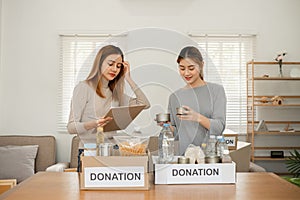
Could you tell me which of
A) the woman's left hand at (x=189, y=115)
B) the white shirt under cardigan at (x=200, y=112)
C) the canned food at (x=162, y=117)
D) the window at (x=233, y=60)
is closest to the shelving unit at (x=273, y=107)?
the window at (x=233, y=60)

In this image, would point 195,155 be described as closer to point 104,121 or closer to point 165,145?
point 165,145

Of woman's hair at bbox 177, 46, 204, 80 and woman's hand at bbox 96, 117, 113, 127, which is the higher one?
woman's hair at bbox 177, 46, 204, 80

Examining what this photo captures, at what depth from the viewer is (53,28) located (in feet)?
16.3

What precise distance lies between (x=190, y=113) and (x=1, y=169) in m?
3.18

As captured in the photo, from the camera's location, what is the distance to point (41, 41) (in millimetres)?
4977

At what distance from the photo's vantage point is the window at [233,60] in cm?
497

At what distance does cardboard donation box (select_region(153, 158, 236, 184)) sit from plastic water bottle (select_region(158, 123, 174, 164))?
43 millimetres

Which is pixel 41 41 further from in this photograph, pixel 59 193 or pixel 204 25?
pixel 59 193

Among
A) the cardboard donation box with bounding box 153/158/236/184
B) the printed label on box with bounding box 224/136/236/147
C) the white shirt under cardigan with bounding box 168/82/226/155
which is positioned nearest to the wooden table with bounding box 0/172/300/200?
the cardboard donation box with bounding box 153/158/236/184

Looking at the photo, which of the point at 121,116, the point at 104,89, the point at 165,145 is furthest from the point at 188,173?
the point at 104,89

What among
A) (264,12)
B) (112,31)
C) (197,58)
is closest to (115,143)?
(197,58)

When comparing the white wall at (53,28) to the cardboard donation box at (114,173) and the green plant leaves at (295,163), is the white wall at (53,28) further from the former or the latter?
the cardboard donation box at (114,173)

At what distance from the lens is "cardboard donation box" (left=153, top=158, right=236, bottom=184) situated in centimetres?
168

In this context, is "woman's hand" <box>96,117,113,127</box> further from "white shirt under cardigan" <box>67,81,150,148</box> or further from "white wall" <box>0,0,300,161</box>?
"white wall" <box>0,0,300,161</box>
